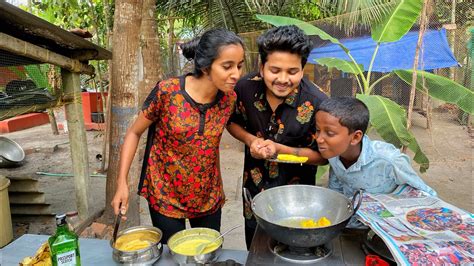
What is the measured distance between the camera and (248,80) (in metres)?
1.99

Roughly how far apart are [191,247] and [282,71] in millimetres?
873

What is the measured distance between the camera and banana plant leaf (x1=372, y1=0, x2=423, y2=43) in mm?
3824

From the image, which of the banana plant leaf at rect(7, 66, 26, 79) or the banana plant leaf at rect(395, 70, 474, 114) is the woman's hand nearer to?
the banana plant leaf at rect(7, 66, 26, 79)

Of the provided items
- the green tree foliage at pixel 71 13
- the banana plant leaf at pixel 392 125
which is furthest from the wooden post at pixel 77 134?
the green tree foliage at pixel 71 13

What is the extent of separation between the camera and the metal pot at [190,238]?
138cm

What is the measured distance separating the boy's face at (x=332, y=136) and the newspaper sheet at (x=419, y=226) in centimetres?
25

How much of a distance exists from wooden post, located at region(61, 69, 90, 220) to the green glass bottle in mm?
2450

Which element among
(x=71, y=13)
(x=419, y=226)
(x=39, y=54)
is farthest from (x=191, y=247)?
(x=71, y=13)

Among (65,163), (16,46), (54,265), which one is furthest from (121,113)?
(65,163)

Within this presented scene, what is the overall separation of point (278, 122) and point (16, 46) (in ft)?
6.98

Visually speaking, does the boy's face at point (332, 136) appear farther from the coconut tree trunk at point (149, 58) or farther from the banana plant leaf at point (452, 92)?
the coconut tree trunk at point (149, 58)

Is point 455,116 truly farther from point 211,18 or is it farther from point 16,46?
point 16,46

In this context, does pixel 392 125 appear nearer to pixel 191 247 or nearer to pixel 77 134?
pixel 191 247

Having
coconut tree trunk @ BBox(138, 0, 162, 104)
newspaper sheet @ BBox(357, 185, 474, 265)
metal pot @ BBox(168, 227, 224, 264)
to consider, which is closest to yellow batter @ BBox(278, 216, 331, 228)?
newspaper sheet @ BBox(357, 185, 474, 265)
